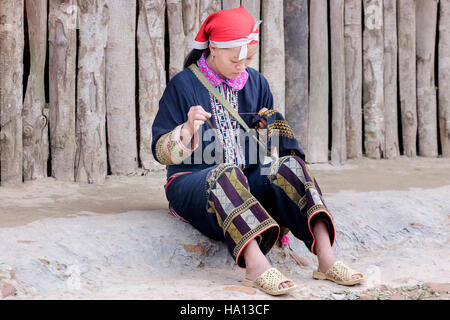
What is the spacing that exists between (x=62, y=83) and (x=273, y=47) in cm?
168

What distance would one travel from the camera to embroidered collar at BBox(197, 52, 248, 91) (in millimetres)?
2914

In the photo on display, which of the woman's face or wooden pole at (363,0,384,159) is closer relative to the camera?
the woman's face

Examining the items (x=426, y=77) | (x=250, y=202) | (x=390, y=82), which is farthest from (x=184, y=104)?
(x=426, y=77)

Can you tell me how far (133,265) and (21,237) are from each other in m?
0.48

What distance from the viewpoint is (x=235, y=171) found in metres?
2.57

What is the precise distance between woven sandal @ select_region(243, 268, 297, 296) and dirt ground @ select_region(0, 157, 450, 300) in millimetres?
36

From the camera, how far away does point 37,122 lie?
4316mm

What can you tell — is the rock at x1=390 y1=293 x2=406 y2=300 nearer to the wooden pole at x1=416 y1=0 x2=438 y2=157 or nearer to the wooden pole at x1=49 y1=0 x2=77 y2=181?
the wooden pole at x1=49 y1=0 x2=77 y2=181

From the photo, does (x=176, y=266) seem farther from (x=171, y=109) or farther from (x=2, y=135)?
(x=2, y=135)

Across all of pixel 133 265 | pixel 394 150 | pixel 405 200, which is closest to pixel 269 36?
pixel 394 150

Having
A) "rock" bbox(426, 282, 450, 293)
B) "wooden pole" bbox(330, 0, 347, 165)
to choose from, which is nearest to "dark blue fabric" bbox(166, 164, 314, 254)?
"rock" bbox(426, 282, 450, 293)

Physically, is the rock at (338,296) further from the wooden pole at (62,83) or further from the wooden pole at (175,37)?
the wooden pole at (175,37)

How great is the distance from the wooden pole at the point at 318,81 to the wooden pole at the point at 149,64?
4.30ft

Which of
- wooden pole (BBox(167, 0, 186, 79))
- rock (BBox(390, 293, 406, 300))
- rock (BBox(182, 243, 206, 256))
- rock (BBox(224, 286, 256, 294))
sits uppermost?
wooden pole (BBox(167, 0, 186, 79))
